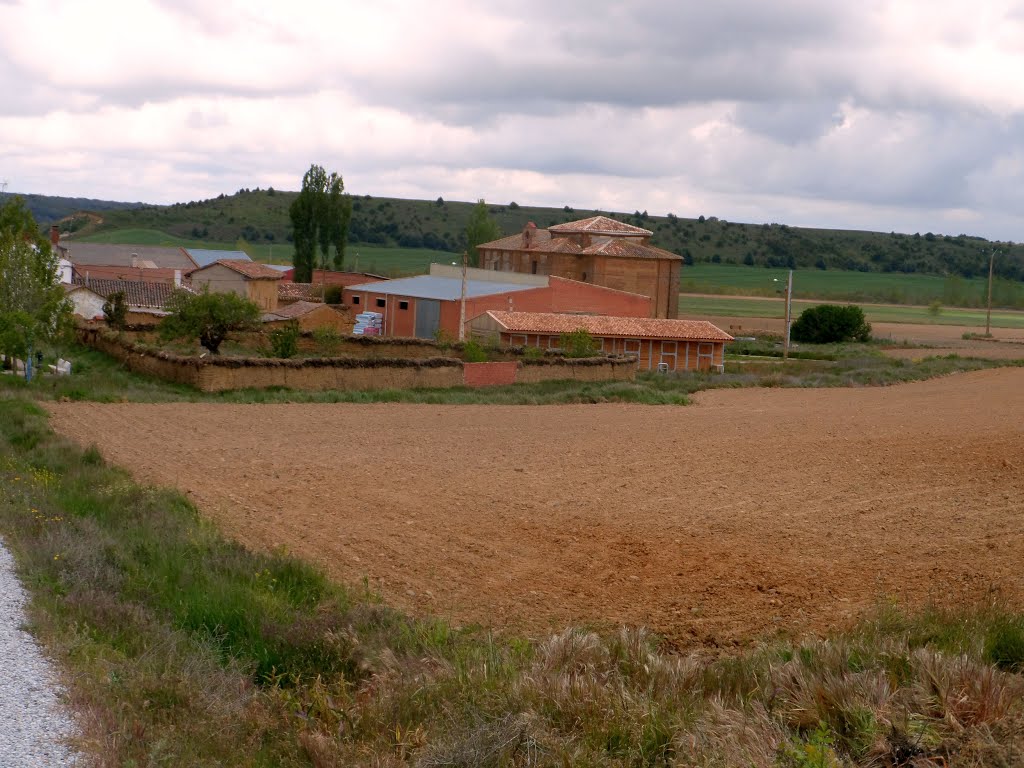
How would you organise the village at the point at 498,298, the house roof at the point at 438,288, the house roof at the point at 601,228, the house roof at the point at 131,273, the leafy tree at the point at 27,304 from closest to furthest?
the leafy tree at the point at 27,304 → the village at the point at 498,298 → the house roof at the point at 438,288 → the house roof at the point at 601,228 → the house roof at the point at 131,273

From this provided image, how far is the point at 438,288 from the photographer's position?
65438mm

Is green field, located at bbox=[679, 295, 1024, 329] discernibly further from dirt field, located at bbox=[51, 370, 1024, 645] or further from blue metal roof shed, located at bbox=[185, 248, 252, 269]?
dirt field, located at bbox=[51, 370, 1024, 645]

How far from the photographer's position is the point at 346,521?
50.5 ft

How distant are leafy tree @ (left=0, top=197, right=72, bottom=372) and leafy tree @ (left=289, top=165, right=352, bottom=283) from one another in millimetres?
55411

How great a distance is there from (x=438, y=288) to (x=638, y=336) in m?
14.9

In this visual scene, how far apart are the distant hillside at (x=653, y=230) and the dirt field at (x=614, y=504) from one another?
140 meters

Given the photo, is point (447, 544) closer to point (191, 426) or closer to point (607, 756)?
point (607, 756)

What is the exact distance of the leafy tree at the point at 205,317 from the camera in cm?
4244

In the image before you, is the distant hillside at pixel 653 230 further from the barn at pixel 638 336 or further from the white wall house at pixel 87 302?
the barn at pixel 638 336

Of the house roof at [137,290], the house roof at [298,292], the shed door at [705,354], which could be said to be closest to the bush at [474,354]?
the shed door at [705,354]

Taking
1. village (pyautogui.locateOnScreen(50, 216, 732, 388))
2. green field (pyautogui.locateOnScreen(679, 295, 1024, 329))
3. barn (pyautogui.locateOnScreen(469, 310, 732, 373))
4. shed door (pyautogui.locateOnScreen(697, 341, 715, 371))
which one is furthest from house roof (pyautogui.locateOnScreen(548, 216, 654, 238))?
shed door (pyautogui.locateOnScreen(697, 341, 715, 371))

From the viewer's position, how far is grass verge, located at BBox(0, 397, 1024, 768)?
618 cm

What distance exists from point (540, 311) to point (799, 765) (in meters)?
55.9

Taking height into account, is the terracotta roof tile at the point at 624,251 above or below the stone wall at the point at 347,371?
above
